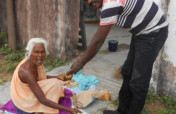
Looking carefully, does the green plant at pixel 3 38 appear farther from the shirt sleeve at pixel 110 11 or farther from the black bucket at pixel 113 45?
the shirt sleeve at pixel 110 11

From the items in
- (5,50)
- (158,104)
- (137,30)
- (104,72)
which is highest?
(137,30)

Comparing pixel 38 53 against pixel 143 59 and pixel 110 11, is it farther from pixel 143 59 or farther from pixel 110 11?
pixel 143 59

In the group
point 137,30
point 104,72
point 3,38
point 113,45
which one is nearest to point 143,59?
point 137,30

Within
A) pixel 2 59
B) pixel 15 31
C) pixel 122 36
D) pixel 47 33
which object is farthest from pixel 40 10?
pixel 122 36

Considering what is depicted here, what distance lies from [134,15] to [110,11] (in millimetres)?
310

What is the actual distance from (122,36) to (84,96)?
5.24m

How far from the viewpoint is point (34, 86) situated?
2.25 metres

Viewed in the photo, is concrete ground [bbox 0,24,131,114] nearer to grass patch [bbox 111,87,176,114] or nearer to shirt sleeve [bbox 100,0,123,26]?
grass patch [bbox 111,87,176,114]

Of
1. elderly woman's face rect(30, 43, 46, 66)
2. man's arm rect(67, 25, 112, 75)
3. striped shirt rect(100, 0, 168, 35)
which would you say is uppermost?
striped shirt rect(100, 0, 168, 35)

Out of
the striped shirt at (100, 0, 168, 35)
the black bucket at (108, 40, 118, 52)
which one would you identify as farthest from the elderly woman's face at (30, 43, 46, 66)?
the black bucket at (108, 40, 118, 52)

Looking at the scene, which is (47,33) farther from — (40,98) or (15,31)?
(40,98)

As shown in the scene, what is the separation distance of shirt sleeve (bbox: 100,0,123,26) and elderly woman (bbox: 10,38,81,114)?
919 mm

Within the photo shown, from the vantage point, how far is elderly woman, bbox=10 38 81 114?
7.39ft

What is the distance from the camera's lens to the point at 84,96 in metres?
2.97
